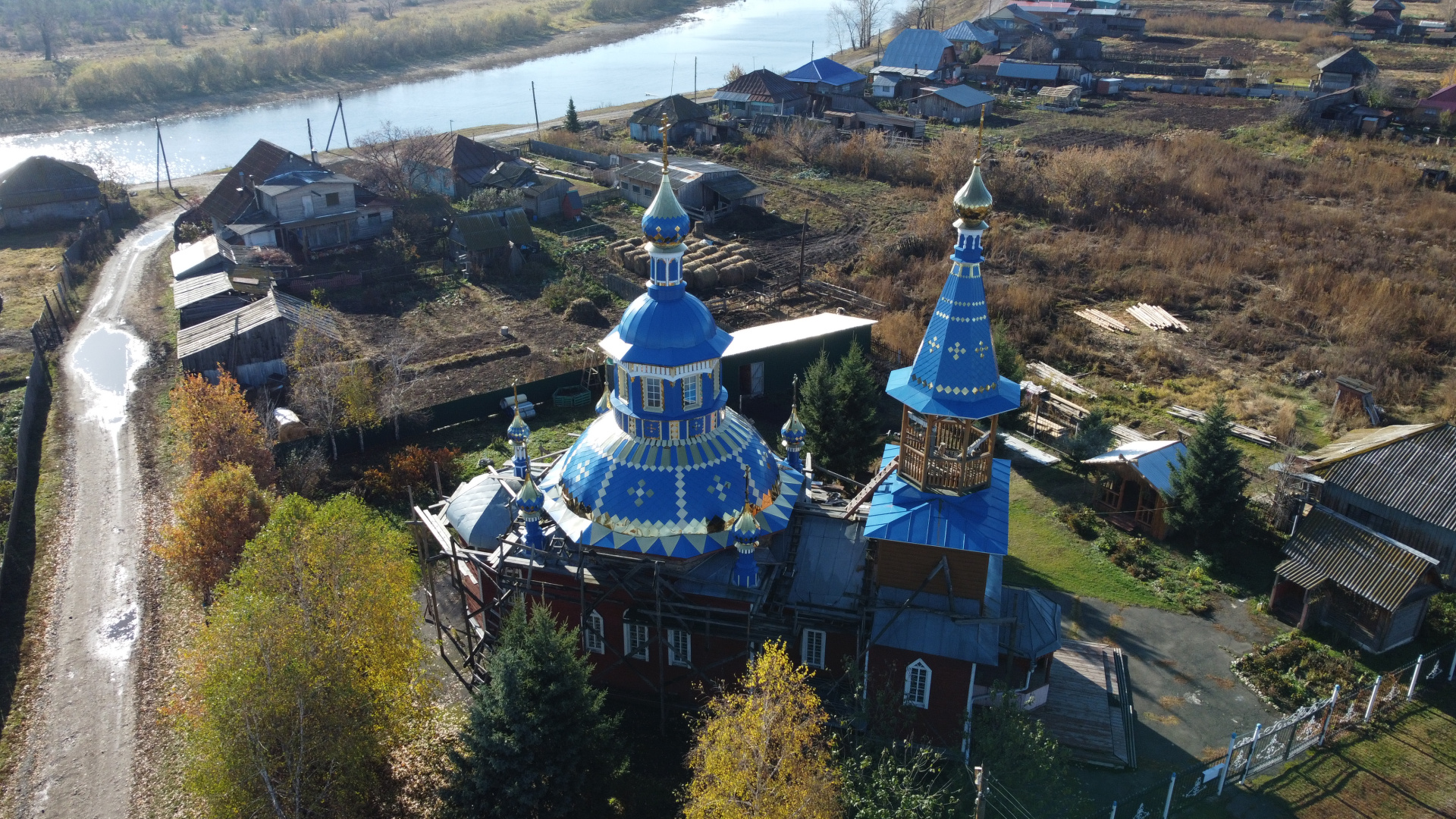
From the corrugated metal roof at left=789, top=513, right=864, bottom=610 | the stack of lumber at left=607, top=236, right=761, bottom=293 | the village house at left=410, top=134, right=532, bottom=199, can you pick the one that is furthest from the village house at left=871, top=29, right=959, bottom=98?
the corrugated metal roof at left=789, top=513, right=864, bottom=610

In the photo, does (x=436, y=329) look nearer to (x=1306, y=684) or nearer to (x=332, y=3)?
(x=1306, y=684)

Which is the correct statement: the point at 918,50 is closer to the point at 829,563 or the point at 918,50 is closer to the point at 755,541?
the point at 829,563

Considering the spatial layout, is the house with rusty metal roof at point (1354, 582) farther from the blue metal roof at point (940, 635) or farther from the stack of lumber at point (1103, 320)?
the stack of lumber at point (1103, 320)

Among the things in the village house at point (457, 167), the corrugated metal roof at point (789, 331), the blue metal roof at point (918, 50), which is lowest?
the corrugated metal roof at point (789, 331)

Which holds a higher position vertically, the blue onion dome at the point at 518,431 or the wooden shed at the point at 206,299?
the blue onion dome at the point at 518,431

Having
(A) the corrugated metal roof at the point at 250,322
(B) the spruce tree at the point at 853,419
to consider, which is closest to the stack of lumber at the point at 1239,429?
(B) the spruce tree at the point at 853,419

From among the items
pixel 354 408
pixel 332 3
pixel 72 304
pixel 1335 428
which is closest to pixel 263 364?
pixel 354 408
